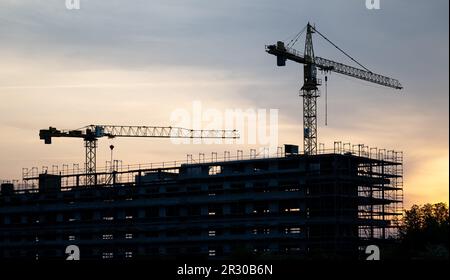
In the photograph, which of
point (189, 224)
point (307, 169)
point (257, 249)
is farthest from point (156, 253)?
point (307, 169)

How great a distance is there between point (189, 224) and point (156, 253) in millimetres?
11013

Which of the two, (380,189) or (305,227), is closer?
(305,227)

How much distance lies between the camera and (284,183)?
178500 mm

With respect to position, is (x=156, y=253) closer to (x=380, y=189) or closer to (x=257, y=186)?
(x=257, y=186)

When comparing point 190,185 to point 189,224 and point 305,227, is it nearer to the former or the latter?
point 189,224

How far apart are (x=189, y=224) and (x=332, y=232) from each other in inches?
1262

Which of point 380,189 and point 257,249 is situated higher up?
point 380,189

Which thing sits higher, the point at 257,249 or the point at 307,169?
the point at 307,169
